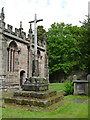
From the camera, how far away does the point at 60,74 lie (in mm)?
33094

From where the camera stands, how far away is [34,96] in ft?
22.3

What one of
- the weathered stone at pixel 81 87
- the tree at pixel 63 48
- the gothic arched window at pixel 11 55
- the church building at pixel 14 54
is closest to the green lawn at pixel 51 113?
the weathered stone at pixel 81 87

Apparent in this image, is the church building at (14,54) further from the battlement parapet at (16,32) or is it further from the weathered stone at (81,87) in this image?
the weathered stone at (81,87)

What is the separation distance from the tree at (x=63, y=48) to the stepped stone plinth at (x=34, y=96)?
886 inches

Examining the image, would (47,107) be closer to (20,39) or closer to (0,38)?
(0,38)

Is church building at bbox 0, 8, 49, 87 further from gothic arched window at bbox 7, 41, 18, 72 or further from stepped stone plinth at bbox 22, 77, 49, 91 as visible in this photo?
stepped stone plinth at bbox 22, 77, 49, 91

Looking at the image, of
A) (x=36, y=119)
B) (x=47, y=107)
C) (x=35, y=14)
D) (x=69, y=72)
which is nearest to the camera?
(x=36, y=119)

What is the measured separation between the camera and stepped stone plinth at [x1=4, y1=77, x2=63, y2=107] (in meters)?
6.34

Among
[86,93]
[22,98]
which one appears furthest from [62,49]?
[22,98]

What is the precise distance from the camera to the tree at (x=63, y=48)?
30167 millimetres

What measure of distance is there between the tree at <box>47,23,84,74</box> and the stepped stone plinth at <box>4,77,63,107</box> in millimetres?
22501

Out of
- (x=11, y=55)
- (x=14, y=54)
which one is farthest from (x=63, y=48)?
(x=11, y=55)

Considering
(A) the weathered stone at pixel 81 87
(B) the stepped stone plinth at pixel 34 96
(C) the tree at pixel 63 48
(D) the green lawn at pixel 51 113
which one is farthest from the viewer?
(C) the tree at pixel 63 48

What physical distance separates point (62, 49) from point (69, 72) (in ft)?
20.2
